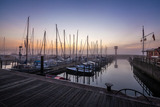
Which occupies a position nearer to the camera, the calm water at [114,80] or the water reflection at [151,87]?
the water reflection at [151,87]

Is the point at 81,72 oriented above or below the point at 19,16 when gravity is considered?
below

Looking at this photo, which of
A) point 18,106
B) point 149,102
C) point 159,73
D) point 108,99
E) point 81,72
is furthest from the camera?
point 81,72

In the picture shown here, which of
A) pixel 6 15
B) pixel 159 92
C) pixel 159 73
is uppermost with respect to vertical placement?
pixel 6 15

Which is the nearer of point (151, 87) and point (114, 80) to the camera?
point (151, 87)

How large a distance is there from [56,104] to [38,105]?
0.94m

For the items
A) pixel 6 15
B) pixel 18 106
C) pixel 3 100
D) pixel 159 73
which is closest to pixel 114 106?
pixel 18 106

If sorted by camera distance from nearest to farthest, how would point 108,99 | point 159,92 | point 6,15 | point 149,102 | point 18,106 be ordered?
point 18,106 < point 149,102 < point 108,99 < point 159,92 < point 6,15

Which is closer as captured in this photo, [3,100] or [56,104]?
[56,104]

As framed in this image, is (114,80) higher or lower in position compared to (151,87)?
lower

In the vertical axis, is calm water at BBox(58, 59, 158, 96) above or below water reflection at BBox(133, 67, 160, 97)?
below

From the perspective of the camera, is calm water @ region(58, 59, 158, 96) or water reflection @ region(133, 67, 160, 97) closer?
water reflection @ region(133, 67, 160, 97)

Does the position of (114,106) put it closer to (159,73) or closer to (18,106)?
(18,106)

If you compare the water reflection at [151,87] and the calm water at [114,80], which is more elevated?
the water reflection at [151,87]

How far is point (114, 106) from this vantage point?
376cm
